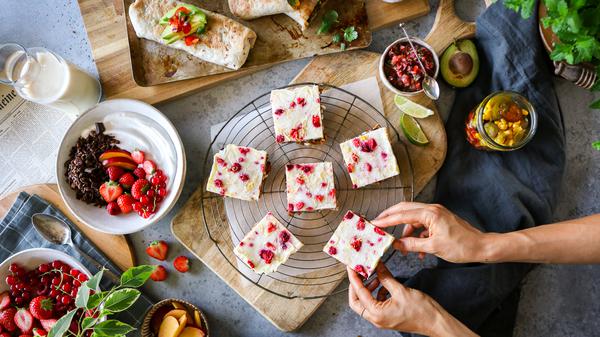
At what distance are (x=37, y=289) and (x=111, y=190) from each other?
102cm

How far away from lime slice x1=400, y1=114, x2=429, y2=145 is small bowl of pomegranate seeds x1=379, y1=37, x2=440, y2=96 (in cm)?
21

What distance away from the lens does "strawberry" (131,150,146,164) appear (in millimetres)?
3994

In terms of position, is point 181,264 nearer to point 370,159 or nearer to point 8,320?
point 8,320

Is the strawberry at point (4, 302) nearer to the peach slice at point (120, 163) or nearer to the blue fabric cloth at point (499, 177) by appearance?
the peach slice at point (120, 163)

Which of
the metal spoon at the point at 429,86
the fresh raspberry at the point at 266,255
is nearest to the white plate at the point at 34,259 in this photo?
the fresh raspberry at the point at 266,255

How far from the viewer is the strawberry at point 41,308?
3.69 m

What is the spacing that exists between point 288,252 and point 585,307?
263 centimetres

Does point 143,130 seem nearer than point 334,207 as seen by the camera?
No

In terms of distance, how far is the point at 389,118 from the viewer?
399 cm

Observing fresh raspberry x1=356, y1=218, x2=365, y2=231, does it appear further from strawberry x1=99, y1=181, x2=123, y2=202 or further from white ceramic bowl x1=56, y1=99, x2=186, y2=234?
strawberry x1=99, y1=181, x2=123, y2=202

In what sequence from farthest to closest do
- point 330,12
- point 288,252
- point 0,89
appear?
point 0,89 → point 330,12 → point 288,252

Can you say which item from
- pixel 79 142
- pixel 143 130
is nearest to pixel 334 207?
pixel 143 130

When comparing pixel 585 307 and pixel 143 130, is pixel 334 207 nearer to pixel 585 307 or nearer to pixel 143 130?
pixel 143 130

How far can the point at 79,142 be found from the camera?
400 centimetres
